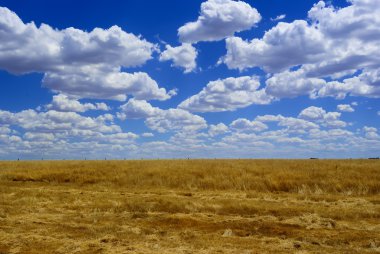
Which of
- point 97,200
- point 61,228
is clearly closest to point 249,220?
point 61,228

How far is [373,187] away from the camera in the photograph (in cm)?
2400

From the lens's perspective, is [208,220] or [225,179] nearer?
[208,220]

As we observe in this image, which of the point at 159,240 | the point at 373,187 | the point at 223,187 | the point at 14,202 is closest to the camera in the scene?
the point at 159,240

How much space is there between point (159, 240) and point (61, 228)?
12.5 feet

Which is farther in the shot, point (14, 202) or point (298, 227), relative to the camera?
point (14, 202)

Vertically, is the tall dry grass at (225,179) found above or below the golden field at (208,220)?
above

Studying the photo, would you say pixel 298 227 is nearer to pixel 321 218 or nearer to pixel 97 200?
pixel 321 218

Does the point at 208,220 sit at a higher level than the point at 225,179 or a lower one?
lower

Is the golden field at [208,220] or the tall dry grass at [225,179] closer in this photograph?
the golden field at [208,220]

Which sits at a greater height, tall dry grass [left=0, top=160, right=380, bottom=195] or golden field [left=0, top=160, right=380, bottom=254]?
tall dry grass [left=0, top=160, right=380, bottom=195]

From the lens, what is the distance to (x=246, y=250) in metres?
10.7

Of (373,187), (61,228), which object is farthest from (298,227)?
(373,187)

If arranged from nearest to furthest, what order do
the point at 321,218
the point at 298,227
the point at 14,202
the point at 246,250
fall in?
1. the point at 246,250
2. the point at 298,227
3. the point at 321,218
4. the point at 14,202

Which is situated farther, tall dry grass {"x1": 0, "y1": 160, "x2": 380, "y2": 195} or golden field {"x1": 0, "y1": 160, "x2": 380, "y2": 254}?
tall dry grass {"x1": 0, "y1": 160, "x2": 380, "y2": 195}
